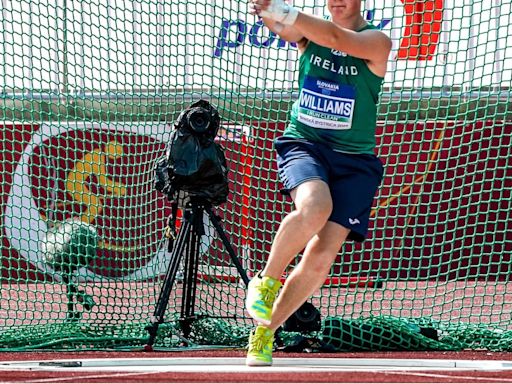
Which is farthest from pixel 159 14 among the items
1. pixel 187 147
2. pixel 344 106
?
pixel 344 106

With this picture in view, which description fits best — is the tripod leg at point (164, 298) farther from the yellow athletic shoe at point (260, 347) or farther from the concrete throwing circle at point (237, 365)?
the yellow athletic shoe at point (260, 347)

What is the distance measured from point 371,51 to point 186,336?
2.35 metres

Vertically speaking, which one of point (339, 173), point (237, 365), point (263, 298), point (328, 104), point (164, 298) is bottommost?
point (237, 365)

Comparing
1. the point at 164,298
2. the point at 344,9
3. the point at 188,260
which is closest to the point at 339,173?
the point at 344,9

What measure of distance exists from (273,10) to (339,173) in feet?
3.15

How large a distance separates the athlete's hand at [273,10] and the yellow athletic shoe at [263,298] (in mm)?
1193

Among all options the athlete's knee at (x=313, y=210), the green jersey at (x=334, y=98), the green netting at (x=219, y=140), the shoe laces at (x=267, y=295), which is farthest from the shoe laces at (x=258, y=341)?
the green netting at (x=219, y=140)

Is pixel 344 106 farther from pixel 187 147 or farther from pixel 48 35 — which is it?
pixel 48 35

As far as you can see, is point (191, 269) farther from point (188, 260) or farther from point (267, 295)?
point (267, 295)

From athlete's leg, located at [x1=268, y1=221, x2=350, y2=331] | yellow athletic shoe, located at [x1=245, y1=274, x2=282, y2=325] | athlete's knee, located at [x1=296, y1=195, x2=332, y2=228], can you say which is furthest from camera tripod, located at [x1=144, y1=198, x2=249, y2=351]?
athlete's knee, located at [x1=296, y1=195, x2=332, y2=228]

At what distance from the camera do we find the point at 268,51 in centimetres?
788

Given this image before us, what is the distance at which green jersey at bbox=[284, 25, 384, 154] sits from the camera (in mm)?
5293

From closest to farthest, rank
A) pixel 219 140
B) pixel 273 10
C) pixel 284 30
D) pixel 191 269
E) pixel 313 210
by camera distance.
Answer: pixel 273 10 → pixel 313 210 → pixel 284 30 → pixel 191 269 → pixel 219 140

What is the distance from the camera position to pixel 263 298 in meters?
5.04
